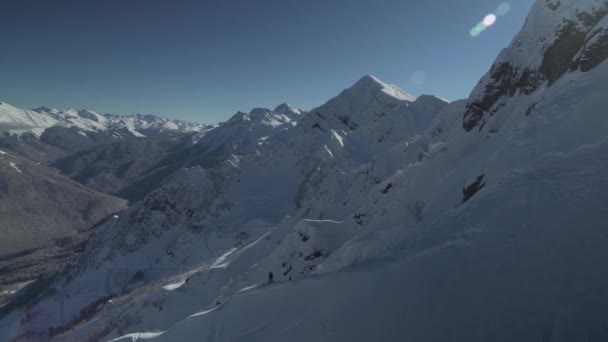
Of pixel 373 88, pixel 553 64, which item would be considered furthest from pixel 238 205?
pixel 553 64

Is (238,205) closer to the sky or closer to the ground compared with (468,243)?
closer to the sky

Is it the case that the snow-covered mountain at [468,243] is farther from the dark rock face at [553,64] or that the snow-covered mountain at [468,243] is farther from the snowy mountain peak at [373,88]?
the snowy mountain peak at [373,88]

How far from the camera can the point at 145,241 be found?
133625 mm

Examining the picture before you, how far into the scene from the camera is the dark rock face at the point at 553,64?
25562 millimetres

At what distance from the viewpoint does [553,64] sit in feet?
115

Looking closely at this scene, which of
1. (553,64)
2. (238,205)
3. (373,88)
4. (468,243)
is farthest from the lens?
(373,88)

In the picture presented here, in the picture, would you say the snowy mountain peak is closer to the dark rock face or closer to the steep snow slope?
the steep snow slope

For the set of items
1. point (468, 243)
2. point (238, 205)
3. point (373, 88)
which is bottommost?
point (468, 243)

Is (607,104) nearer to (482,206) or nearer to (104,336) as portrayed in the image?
(482,206)

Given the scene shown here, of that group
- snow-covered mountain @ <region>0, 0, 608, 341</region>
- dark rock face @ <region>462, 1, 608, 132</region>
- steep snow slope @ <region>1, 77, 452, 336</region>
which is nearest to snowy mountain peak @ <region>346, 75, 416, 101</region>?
steep snow slope @ <region>1, 77, 452, 336</region>

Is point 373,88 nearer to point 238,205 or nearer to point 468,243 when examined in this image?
point 238,205

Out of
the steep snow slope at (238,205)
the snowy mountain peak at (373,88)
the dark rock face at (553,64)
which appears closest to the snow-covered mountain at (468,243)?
the dark rock face at (553,64)

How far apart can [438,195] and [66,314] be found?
121953 millimetres

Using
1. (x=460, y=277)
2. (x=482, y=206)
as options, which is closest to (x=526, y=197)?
(x=482, y=206)
